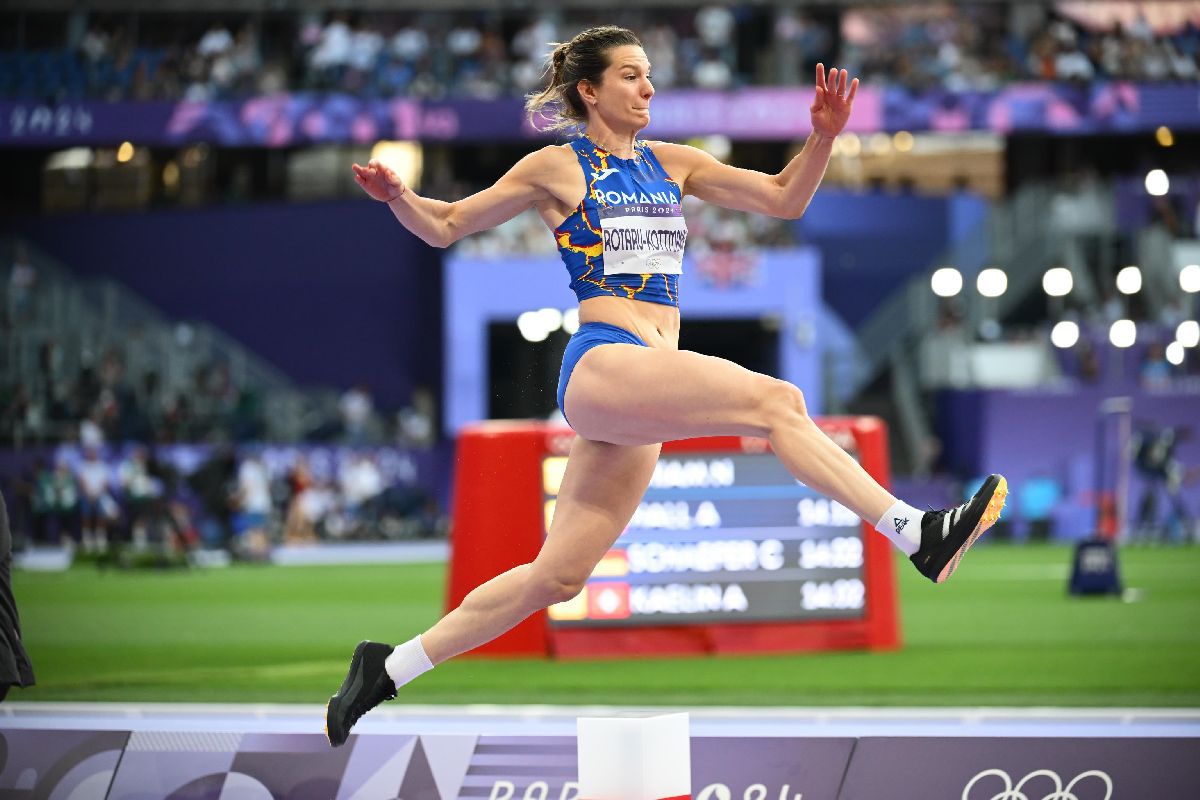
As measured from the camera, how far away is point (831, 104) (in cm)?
485

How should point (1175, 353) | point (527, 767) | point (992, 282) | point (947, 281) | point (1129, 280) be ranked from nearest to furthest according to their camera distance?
1. point (527, 767)
2. point (1175, 353)
3. point (1129, 280)
4. point (992, 282)
5. point (947, 281)

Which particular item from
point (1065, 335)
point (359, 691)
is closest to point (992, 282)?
point (1065, 335)

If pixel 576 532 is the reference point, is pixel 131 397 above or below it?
above

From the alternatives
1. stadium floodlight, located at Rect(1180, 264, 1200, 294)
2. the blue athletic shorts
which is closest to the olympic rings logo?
the blue athletic shorts

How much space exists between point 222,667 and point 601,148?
6.20m

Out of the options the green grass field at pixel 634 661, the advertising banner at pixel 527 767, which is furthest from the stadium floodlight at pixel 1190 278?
the advertising banner at pixel 527 767

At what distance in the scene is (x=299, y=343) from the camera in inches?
1201

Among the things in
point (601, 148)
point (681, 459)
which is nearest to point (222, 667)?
point (681, 459)

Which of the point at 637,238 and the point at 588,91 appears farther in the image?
the point at 588,91

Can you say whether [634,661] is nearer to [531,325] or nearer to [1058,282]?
[531,325]

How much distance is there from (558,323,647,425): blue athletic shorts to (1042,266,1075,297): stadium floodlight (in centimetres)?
2486

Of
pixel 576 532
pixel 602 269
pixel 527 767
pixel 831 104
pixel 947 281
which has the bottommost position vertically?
pixel 527 767

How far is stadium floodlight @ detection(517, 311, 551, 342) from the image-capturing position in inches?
1024

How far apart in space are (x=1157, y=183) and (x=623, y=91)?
84.8 feet
